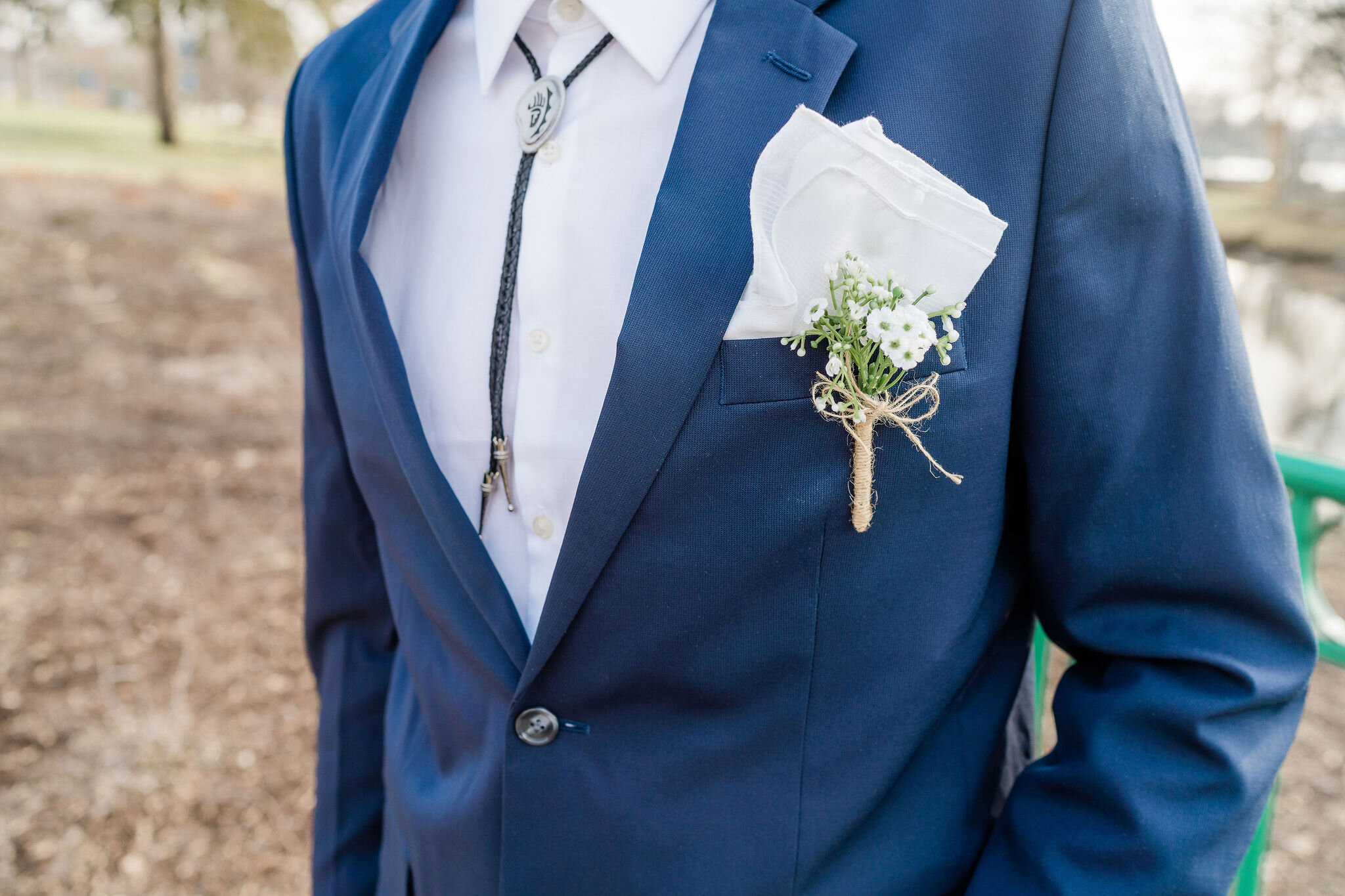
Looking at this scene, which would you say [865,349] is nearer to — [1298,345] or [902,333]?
[902,333]

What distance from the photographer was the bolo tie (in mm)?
1112

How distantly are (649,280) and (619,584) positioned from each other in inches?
13.4

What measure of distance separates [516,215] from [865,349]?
0.50m

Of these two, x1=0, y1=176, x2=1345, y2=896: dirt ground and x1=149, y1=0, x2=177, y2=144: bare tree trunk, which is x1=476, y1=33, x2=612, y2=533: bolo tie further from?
x1=149, y1=0, x2=177, y2=144: bare tree trunk

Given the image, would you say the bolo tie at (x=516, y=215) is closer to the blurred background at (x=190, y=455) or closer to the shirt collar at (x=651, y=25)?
the shirt collar at (x=651, y=25)

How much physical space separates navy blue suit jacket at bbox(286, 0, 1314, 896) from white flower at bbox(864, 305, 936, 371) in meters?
0.09

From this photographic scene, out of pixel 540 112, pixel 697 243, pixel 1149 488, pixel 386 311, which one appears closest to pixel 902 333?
pixel 697 243

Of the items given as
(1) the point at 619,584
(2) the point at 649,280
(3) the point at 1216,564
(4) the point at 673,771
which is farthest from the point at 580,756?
(3) the point at 1216,564

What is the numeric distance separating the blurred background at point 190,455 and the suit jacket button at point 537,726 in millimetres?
2392

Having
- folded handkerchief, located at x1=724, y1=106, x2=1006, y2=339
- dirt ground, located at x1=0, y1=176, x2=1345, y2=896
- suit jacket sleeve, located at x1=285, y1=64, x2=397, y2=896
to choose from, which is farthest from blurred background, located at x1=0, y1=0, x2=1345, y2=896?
folded handkerchief, located at x1=724, y1=106, x2=1006, y2=339

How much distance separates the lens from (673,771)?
1073mm

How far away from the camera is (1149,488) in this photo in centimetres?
94

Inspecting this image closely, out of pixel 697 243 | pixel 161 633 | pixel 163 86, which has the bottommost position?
pixel 161 633

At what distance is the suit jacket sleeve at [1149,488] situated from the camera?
896mm
